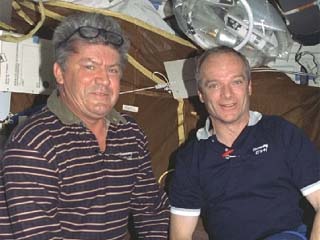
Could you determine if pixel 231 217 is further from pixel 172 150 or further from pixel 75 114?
pixel 75 114

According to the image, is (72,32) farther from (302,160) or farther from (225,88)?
(302,160)

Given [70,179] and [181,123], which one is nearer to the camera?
[70,179]

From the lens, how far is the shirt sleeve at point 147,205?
1.53m

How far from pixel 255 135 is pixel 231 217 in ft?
0.90

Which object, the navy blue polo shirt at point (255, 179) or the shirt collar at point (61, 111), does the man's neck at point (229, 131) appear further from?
the shirt collar at point (61, 111)

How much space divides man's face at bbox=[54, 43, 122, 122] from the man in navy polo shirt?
0.36 meters

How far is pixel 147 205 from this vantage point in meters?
1.55

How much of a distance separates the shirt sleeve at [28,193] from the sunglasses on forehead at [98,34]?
34 cm

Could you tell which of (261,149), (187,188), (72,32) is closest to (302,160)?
(261,149)

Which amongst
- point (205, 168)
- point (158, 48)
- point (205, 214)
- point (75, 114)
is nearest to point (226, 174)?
point (205, 168)

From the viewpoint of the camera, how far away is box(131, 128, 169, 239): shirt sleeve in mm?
1525

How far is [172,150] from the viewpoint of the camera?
186 centimetres

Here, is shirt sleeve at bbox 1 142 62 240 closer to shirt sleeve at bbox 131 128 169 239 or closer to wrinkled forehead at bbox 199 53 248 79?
shirt sleeve at bbox 131 128 169 239

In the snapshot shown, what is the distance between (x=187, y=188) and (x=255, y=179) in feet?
0.75
